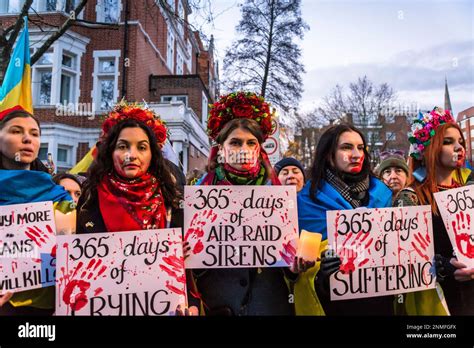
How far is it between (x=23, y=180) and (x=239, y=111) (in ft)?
3.72

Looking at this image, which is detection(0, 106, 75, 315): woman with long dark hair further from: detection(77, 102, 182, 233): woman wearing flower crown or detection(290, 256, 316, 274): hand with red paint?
detection(290, 256, 316, 274): hand with red paint

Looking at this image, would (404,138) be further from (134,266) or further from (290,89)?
(134,266)

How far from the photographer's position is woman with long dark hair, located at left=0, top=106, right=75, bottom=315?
5.71 ft

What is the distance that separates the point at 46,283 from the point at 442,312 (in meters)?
1.88

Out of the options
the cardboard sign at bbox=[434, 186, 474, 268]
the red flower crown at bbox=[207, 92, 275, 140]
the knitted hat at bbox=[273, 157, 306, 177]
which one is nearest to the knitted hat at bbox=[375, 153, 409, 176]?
the knitted hat at bbox=[273, 157, 306, 177]

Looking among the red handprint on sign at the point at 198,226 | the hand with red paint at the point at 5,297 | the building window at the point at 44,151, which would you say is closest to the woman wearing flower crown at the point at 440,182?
the red handprint on sign at the point at 198,226

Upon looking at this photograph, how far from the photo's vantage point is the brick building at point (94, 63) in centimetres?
300

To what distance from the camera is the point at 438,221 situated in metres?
1.86

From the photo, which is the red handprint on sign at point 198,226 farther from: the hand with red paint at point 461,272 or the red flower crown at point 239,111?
the hand with red paint at point 461,272

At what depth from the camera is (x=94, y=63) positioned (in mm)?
3436

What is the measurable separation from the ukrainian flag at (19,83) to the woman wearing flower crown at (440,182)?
2397 mm

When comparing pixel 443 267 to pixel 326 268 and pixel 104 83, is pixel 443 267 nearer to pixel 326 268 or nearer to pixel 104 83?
pixel 326 268

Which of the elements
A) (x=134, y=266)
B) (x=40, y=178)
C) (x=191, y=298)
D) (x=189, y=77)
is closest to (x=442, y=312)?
(x=191, y=298)

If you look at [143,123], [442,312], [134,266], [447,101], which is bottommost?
[442,312]
